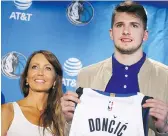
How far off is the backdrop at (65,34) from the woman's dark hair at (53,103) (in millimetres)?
26

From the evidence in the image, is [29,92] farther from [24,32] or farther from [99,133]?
[99,133]

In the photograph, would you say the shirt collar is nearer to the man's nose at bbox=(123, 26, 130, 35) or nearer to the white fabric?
the man's nose at bbox=(123, 26, 130, 35)

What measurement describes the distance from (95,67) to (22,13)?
462 millimetres

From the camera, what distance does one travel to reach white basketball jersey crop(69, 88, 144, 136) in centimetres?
137

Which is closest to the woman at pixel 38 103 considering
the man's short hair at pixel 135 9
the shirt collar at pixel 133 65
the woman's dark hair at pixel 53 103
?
the woman's dark hair at pixel 53 103

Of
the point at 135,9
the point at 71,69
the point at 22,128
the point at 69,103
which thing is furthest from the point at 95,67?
the point at 22,128

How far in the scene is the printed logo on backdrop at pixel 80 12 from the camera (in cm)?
158

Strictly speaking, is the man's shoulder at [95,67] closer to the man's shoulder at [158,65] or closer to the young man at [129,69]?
the young man at [129,69]

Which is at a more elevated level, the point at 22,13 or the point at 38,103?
the point at 22,13

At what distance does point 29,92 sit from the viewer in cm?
159

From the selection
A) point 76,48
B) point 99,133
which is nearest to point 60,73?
point 76,48

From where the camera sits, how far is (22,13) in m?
1.64

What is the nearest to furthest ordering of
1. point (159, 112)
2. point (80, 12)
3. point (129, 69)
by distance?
1. point (159, 112)
2. point (129, 69)
3. point (80, 12)

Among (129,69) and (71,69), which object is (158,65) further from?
(71,69)
